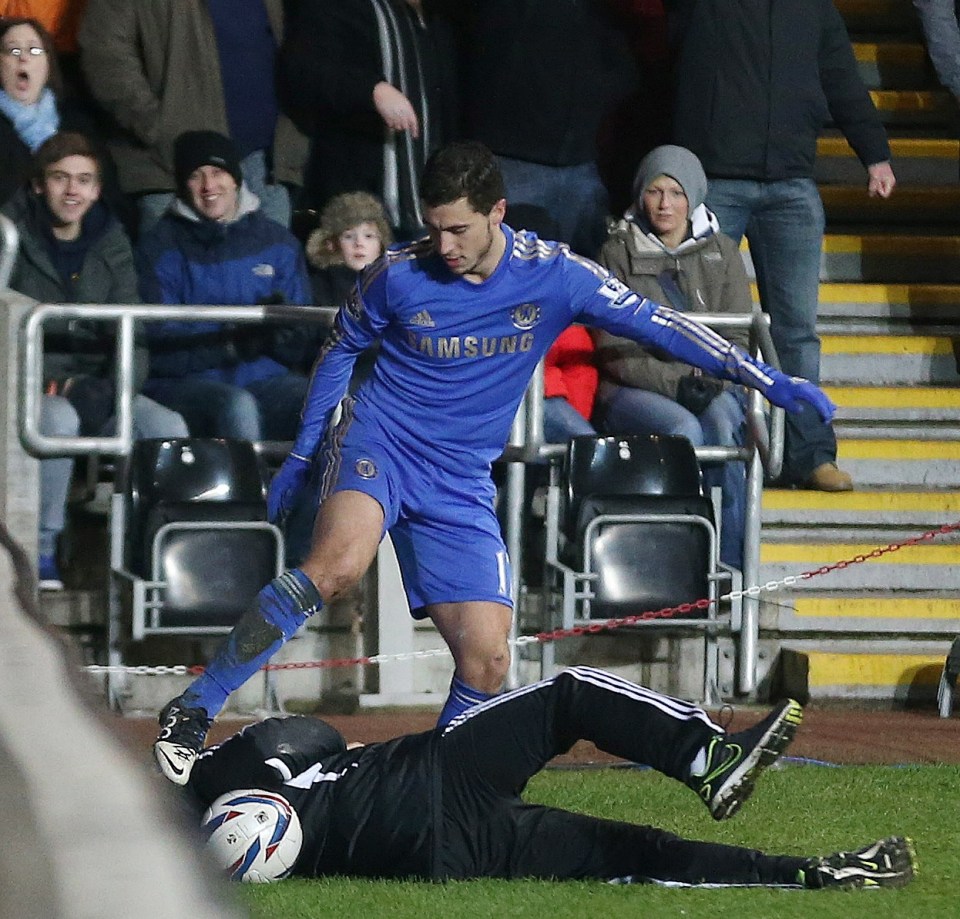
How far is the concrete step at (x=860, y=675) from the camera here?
7984mm

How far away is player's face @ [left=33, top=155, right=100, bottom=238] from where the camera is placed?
24.2ft

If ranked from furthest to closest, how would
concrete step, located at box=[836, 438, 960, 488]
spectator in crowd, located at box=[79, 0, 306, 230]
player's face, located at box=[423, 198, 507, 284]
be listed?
concrete step, located at box=[836, 438, 960, 488], spectator in crowd, located at box=[79, 0, 306, 230], player's face, located at box=[423, 198, 507, 284]

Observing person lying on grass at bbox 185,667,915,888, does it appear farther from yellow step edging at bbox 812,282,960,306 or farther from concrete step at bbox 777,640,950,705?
yellow step edging at bbox 812,282,960,306

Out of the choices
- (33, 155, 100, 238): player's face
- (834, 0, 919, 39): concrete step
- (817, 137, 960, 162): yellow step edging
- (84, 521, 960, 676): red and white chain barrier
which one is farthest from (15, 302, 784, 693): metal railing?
(834, 0, 919, 39): concrete step

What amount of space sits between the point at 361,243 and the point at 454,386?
1974 mm

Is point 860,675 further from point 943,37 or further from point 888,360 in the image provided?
point 943,37

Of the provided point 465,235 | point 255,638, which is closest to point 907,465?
point 465,235

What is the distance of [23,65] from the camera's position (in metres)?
7.76

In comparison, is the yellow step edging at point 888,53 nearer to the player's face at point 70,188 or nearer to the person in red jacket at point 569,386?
the person in red jacket at point 569,386

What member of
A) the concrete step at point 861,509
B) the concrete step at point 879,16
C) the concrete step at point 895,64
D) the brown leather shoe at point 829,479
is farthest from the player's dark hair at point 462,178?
the concrete step at point 879,16

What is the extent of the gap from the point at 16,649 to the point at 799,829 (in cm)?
481

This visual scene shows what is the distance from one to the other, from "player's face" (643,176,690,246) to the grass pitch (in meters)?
2.65

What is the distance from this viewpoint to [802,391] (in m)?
5.62

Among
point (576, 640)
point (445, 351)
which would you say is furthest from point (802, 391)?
point (576, 640)
